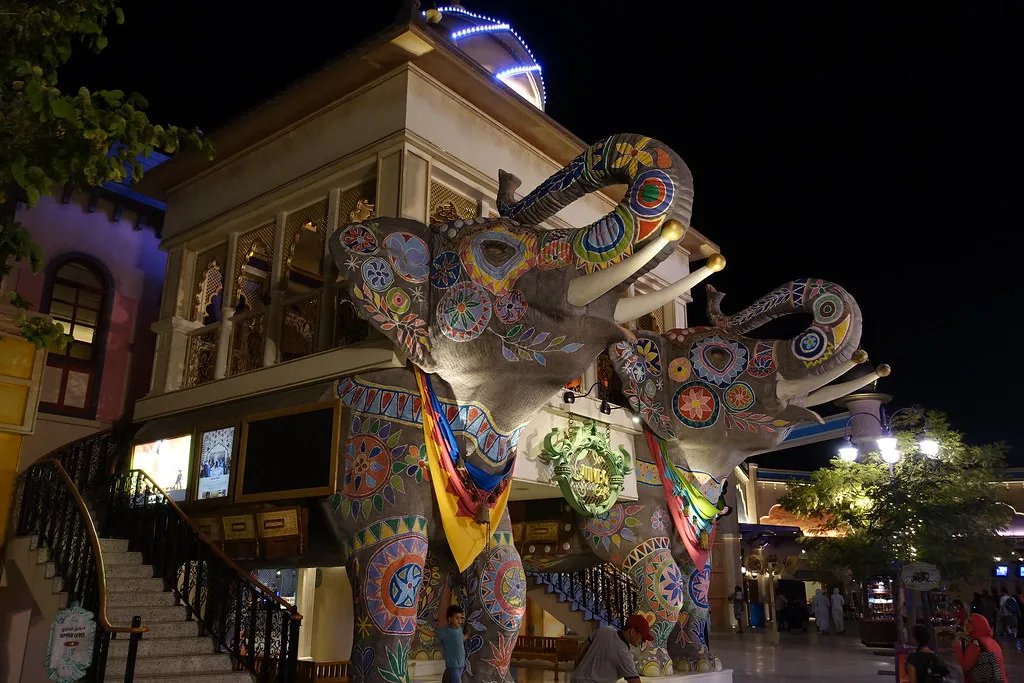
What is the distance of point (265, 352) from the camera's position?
8273 millimetres

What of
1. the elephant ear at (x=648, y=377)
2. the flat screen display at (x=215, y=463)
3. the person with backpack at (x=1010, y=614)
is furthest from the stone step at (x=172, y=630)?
the person with backpack at (x=1010, y=614)

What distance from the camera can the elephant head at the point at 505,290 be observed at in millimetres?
6344

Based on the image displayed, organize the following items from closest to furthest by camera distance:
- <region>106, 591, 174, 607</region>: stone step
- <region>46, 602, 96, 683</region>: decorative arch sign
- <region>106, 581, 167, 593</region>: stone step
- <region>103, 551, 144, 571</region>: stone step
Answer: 1. <region>46, 602, 96, 683</region>: decorative arch sign
2. <region>106, 591, 174, 607</region>: stone step
3. <region>106, 581, 167, 593</region>: stone step
4. <region>103, 551, 144, 571</region>: stone step

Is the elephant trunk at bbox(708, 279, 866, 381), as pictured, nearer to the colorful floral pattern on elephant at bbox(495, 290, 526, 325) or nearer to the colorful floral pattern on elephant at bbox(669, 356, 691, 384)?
the colorful floral pattern on elephant at bbox(669, 356, 691, 384)

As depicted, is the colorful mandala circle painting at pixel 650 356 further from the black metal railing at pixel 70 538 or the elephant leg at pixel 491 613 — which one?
the black metal railing at pixel 70 538

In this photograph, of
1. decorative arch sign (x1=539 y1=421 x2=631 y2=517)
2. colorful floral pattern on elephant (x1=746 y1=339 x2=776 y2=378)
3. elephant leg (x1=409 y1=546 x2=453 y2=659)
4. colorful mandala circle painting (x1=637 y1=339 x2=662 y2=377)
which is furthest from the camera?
colorful mandala circle painting (x1=637 y1=339 x2=662 y2=377)

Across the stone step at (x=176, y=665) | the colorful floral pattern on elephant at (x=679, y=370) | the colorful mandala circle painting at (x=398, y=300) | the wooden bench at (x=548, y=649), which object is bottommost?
the wooden bench at (x=548, y=649)

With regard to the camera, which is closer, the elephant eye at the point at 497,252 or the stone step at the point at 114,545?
the elephant eye at the point at 497,252

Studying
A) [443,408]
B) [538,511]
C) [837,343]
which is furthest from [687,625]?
[443,408]

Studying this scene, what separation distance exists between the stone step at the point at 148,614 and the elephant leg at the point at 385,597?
2.14m

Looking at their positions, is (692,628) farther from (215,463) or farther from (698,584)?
(215,463)

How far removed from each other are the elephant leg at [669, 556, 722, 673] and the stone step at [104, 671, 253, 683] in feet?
16.5

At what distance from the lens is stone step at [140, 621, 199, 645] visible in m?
7.11

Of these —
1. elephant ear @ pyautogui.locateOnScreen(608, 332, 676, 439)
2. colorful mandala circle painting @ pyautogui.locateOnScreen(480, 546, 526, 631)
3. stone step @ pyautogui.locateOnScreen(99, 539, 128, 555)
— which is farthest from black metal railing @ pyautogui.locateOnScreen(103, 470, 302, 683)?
elephant ear @ pyautogui.locateOnScreen(608, 332, 676, 439)
